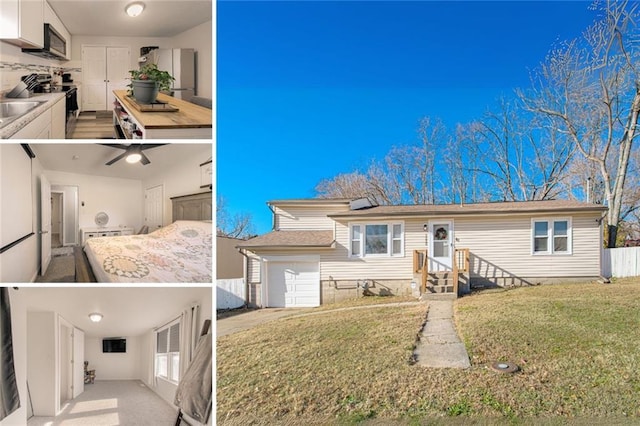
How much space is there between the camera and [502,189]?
2744mm

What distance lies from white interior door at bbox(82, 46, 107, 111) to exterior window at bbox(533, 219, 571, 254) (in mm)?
2093

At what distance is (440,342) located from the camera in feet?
8.82

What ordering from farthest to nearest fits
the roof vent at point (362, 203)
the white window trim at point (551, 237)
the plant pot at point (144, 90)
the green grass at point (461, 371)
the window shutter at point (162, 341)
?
1. the roof vent at point (362, 203)
2. the white window trim at point (551, 237)
3. the green grass at point (461, 371)
4. the window shutter at point (162, 341)
5. the plant pot at point (144, 90)

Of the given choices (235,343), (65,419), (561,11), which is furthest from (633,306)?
(65,419)

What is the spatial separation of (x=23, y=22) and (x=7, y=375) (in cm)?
155

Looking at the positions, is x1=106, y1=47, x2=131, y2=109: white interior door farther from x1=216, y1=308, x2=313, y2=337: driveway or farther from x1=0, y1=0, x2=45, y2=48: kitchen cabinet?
x1=216, y1=308, x2=313, y2=337: driveway

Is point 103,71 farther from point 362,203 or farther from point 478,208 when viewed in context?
point 478,208

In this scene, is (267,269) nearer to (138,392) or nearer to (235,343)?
(235,343)

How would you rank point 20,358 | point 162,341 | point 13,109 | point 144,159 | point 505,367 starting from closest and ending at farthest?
point 144,159
point 13,109
point 162,341
point 20,358
point 505,367

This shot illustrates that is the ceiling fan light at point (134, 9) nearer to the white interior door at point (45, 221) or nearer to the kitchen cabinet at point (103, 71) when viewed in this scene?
the kitchen cabinet at point (103, 71)

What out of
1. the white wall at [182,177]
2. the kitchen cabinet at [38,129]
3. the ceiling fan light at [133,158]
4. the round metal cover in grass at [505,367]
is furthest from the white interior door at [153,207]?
the round metal cover in grass at [505,367]

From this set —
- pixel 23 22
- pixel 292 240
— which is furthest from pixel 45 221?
pixel 292 240

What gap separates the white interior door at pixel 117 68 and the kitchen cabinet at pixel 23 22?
0.27 meters

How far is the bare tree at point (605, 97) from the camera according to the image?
2689mm
